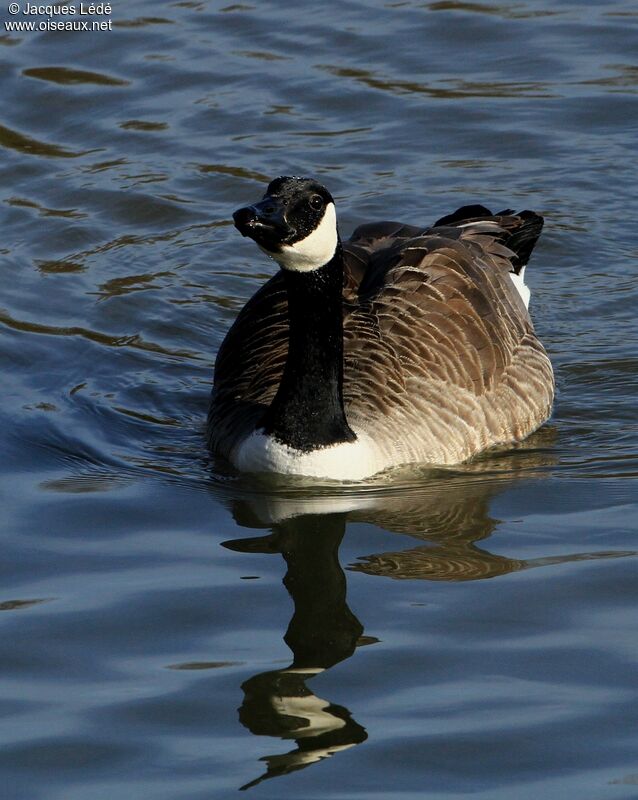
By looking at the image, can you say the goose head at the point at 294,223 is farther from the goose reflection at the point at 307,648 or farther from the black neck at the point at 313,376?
the goose reflection at the point at 307,648

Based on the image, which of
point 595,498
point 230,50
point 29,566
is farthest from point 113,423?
point 230,50

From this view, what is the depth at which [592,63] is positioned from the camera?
16547 mm

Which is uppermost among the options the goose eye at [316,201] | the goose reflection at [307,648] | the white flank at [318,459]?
the goose eye at [316,201]

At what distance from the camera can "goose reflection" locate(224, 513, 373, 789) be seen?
6.35m

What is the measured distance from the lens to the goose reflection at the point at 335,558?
256 inches

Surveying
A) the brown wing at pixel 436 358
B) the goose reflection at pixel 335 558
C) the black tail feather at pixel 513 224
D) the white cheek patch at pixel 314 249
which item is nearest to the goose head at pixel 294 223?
the white cheek patch at pixel 314 249

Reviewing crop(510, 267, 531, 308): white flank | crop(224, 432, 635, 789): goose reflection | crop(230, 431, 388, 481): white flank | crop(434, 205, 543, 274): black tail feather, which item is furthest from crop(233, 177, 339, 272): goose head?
crop(510, 267, 531, 308): white flank

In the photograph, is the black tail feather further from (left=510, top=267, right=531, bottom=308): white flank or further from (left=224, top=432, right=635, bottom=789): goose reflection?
(left=224, top=432, right=635, bottom=789): goose reflection

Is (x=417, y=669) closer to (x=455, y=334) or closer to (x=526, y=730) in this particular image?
(x=526, y=730)

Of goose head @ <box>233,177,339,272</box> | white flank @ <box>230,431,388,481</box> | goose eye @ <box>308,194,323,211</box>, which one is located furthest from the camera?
white flank @ <box>230,431,388,481</box>

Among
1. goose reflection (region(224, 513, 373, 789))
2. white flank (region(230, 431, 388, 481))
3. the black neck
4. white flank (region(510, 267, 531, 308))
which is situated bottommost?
goose reflection (region(224, 513, 373, 789))

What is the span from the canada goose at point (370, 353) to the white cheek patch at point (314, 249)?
0.03 ft

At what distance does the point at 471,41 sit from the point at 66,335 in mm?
7079

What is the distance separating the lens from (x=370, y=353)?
9.74 meters
